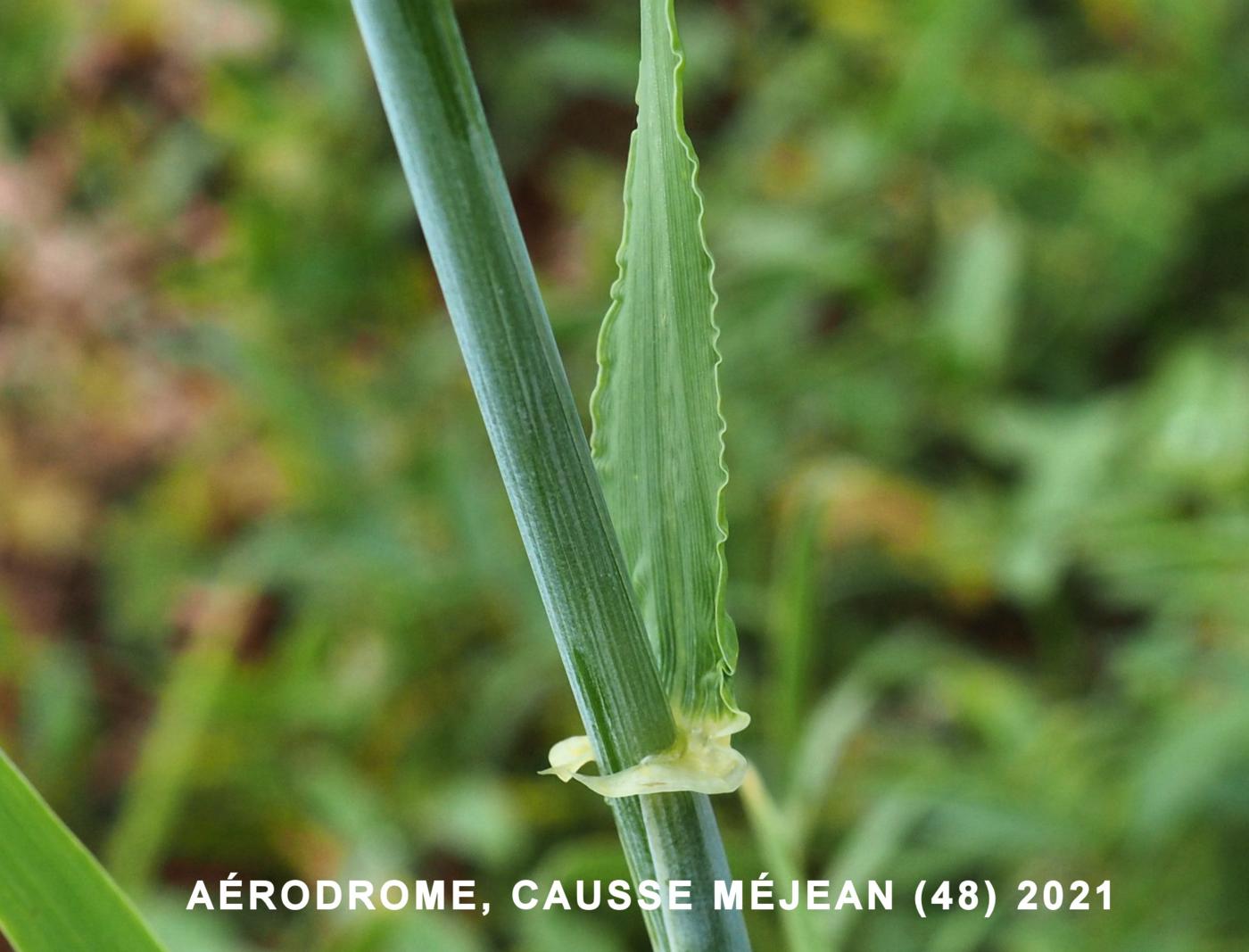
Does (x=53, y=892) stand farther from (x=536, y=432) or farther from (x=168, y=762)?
(x=168, y=762)

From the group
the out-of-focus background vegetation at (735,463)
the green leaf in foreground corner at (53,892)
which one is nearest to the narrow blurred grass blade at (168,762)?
the out-of-focus background vegetation at (735,463)

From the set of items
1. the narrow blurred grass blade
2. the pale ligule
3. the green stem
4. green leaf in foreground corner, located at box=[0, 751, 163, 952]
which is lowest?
green leaf in foreground corner, located at box=[0, 751, 163, 952]

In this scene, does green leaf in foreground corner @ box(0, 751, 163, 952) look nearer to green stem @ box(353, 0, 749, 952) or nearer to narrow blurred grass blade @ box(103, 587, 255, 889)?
green stem @ box(353, 0, 749, 952)

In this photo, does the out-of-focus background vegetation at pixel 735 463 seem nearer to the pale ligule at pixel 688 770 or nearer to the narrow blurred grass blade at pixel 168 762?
the narrow blurred grass blade at pixel 168 762

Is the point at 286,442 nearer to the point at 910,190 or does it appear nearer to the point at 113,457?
the point at 113,457

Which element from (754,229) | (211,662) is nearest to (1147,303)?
(754,229)

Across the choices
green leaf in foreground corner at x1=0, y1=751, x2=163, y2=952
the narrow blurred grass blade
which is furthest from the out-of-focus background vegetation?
green leaf in foreground corner at x1=0, y1=751, x2=163, y2=952
